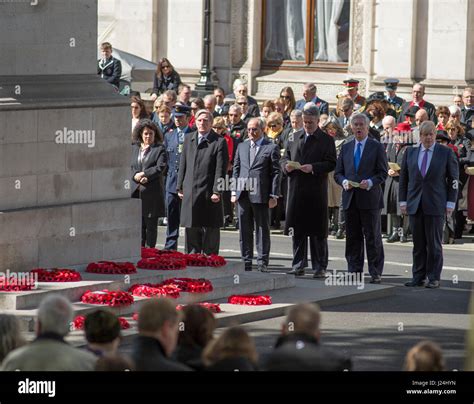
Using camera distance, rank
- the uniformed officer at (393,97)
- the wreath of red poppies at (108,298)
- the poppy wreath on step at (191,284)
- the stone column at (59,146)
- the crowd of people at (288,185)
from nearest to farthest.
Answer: the wreath of red poppies at (108,298) < the stone column at (59,146) < the poppy wreath on step at (191,284) < the crowd of people at (288,185) < the uniformed officer at (393,97)

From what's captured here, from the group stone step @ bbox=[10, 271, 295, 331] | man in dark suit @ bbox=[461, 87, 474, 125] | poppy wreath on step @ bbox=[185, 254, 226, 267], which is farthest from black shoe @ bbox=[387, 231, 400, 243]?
poppy wreath on step @ bbox=[185, 254, 226, 267]

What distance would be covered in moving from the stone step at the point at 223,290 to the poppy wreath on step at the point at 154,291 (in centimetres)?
8

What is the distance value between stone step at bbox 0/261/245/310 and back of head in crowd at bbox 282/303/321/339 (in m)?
5.86

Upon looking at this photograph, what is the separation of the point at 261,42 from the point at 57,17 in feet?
56.0

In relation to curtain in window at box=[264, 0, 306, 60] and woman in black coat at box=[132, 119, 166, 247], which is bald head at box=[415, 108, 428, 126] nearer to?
woman in black coat at box=[132, 119, 166, 247]

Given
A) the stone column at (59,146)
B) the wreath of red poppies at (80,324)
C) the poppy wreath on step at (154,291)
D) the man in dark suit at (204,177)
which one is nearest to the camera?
the wreath of red poppies at (80,324)

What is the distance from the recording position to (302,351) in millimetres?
8375

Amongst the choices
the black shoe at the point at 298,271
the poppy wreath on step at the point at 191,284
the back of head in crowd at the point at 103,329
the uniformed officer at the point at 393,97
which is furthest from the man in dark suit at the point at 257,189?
the back of head in crowd at the point at 103,329

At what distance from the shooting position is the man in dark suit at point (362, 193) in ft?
56.7

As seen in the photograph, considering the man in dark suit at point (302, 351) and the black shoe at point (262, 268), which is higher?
the man in dark suit at point (302, 351)

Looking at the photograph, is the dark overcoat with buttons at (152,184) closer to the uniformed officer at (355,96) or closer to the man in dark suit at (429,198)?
the man in dark suit at (429,198)

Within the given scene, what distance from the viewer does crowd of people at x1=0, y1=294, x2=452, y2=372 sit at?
8188 millimetres
